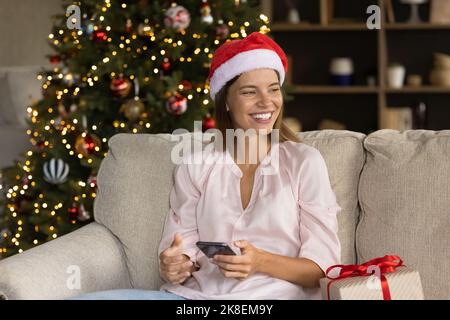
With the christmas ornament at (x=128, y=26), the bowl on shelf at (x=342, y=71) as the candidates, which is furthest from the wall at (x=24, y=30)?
the christmas ornament at (x=128, y=26)

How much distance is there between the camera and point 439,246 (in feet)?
6.98

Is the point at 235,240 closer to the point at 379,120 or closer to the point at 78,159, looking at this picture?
the point at 78,159

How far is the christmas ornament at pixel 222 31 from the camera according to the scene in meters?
3.60

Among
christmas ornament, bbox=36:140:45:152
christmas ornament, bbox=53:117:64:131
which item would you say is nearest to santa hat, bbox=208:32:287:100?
christmas ornament, bbox=53:117:64:131

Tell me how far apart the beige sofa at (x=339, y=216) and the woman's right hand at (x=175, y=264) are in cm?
24

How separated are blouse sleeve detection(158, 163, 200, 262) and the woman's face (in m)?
0.21

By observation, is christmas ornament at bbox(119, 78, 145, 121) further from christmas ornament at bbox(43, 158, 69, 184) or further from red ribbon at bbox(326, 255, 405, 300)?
red ribbon at bbox(326, 255, 405, 300)

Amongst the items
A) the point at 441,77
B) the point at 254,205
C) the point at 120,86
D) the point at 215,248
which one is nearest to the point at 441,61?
the point at 441,77

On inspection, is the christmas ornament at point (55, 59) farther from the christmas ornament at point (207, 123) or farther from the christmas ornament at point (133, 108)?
the christmas ornament at point (207, 123)

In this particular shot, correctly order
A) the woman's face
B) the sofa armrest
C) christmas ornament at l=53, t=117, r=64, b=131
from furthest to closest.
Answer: christmas ornament at l=53, t=117, r=64, b=131 < the woman's face < the sofa armrest

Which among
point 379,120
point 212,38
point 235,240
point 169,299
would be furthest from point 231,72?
point 379,120

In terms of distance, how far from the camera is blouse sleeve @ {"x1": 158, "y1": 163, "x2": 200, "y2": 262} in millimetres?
2189

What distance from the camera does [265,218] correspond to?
2098 millimetres

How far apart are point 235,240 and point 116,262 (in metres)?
0.45
